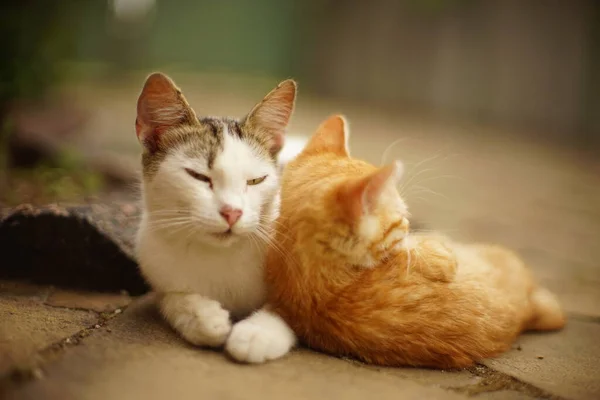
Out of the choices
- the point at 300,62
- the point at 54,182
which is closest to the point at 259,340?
the point at 54,182

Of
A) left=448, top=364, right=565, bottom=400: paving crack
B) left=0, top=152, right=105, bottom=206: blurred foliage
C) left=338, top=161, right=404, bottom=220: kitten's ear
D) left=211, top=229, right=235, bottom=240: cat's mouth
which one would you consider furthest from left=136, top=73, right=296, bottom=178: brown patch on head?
left=0, top=152, right=105, bottom=206: blurred foliage

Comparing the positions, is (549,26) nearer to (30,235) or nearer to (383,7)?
(383,7)

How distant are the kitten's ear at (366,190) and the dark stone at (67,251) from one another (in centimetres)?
102

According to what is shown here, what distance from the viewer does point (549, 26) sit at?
22.4 feet

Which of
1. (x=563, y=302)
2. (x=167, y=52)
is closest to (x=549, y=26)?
(x=563, y=302)

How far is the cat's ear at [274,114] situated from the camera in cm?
183

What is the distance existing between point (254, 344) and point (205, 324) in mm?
160

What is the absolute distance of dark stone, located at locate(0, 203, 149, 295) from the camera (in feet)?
6.93

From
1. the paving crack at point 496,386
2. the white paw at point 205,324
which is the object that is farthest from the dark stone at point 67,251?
the paving crack at point 496,386

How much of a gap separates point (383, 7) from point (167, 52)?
557 cm

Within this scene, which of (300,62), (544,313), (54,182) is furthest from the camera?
(300,62)

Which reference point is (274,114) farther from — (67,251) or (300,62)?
(300,62)

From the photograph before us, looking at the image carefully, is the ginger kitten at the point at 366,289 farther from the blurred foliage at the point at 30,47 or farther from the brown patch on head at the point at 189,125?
the blurred foliage at the point at 30,47

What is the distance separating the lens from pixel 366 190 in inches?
60.0
